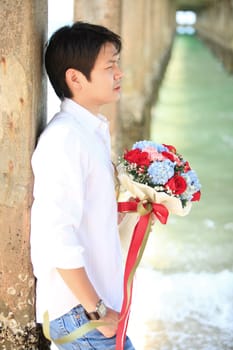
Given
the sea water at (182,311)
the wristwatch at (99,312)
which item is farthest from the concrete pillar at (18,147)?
the sea water at (182,311)

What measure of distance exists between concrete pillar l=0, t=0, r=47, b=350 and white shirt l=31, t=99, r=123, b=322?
0.17m

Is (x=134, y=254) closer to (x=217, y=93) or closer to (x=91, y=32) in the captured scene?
(x=91, y=32)

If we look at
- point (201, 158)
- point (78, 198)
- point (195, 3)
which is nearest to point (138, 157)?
point (78, 198)

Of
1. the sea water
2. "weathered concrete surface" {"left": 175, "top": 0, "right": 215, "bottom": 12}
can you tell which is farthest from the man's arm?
"weathered concrete surface" {"left": 175, "top": 0, "right": 215, "bottom": 12}

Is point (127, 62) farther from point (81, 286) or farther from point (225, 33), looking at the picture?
point (225, 33)

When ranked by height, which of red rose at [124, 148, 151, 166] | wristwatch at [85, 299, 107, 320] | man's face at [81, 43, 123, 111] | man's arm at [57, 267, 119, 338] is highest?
man's face at [81, 43, 123, 111]

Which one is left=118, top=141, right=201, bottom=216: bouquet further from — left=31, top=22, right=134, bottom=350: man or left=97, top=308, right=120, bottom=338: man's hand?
left=97, top=308, right=120, bottom=338: man's hand

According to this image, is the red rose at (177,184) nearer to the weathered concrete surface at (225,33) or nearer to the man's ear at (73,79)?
the man's ear at (73,79)

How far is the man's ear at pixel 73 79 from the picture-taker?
2.48 meters

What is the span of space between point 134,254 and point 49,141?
47cm

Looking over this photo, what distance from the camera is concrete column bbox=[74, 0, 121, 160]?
6.99 meters

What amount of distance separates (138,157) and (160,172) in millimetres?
112

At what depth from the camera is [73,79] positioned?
2494 millimetres

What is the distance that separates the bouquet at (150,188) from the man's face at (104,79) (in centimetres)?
22
